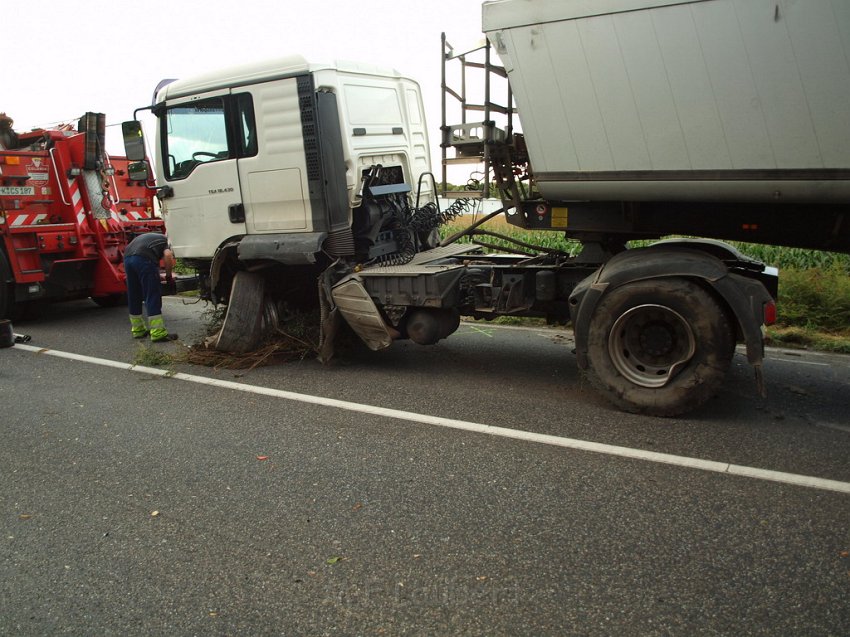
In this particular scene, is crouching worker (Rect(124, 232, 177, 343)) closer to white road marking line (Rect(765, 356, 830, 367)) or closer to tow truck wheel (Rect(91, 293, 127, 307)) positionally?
tow truck wheel (Rect(91, 293, 127, 307))

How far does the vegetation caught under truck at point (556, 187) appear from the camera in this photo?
4.36m

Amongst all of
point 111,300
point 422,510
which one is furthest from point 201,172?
point 111,300

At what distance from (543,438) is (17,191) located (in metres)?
8.41

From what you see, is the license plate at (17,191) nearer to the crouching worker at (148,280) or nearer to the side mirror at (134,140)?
the crouching worker at (148,280)

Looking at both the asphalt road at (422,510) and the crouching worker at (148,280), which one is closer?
the asphalt road at (422,510)

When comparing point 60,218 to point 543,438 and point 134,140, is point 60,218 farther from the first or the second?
point 543,438

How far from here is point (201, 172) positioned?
6.77 metres

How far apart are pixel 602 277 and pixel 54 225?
8123mm

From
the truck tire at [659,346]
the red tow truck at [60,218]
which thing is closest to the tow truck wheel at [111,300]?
the red tow truck at [60,218]

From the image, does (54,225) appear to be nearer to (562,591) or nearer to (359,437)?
(359,437)

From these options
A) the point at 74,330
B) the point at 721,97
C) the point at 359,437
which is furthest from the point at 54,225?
the point at 721,97

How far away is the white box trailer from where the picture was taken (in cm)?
407

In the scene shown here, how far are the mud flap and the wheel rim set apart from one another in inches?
82.5

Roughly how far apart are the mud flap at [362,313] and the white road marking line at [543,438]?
842mm
